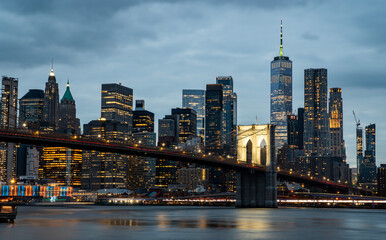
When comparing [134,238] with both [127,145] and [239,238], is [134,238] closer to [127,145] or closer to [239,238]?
[239,238]

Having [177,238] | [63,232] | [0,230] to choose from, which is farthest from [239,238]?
[0,230]

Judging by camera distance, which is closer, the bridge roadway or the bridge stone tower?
the bridge roadway

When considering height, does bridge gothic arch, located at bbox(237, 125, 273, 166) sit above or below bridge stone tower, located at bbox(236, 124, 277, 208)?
above

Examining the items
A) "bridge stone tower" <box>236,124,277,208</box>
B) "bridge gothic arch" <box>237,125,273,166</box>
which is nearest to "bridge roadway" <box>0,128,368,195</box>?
"bridge stone tower" <box>236,124,277,208</box>

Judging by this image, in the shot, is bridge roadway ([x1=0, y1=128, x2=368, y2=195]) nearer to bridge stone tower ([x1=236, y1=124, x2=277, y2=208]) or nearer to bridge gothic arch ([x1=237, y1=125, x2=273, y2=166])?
bridge stone tower ([x1=236, y1=124, x2=277, y2=208])

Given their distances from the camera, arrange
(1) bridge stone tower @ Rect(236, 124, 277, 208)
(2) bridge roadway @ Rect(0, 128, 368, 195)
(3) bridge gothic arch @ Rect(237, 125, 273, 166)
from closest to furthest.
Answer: (2) bridge roadway @ Rect(0, 128, 368, 195), (1) bridge stone tower @ Rect(236, 124, 277, 208), (3) bridge gothic arch @ Rect(237, 125, 273, 166)

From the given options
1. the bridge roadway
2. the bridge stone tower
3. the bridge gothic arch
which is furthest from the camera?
the bridge gothic arch

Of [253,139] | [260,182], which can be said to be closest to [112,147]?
[260,182]

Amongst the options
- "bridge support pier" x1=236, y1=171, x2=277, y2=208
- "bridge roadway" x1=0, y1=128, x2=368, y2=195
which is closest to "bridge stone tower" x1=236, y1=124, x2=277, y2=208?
"bridge support pier" x1=236, y1=171, x2=277, y2=208

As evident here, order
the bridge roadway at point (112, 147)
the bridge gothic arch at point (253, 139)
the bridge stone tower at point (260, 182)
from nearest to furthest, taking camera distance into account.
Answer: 1. the bridge roadway at point (112, 147)
2. the bridge stone tower at point (260, 182)
3. the bridge gothic arch at point (253, 139)

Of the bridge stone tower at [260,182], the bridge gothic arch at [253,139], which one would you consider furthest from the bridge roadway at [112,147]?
the bridge gothic arch at [253,139]

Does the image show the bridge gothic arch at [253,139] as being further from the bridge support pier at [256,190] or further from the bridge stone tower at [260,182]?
the bridge support pier at [256,190]

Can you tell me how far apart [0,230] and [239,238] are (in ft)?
60.0

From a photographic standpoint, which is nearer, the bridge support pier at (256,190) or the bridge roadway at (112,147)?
the bridge roadway at (112,147)
